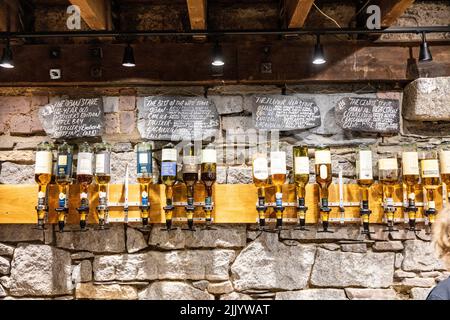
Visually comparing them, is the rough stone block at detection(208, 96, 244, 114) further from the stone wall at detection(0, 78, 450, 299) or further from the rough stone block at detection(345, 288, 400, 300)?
the rough stone block at detection(345, 288, 400, 300)

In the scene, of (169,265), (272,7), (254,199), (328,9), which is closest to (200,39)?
(272,7)

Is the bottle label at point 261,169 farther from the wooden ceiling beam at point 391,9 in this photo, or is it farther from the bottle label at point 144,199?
the wooden ceiling beam at point 391,9

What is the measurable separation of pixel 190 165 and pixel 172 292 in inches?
33.7

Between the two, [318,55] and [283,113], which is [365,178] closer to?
[283,113]

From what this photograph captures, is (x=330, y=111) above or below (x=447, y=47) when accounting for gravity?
below

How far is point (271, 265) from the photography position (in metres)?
3.03

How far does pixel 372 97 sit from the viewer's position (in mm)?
3195

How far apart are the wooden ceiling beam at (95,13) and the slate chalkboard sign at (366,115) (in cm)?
169

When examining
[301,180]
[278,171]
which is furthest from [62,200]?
[301,180]

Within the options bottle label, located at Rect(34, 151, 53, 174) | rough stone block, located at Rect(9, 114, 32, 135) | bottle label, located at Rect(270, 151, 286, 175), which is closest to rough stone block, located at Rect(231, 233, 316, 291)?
bottle label, located at Rect(270, 151, 286, 175)

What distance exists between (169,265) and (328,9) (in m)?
2.15

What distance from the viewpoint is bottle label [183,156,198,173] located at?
2.93 meters

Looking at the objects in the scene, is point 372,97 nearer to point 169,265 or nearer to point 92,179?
point 169,265

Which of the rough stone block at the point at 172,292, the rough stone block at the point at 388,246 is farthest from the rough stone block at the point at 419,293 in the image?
the rough stone block at the point at 172,292
